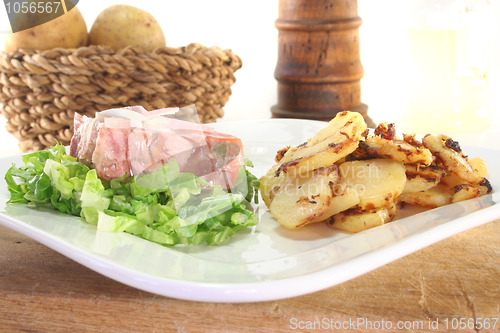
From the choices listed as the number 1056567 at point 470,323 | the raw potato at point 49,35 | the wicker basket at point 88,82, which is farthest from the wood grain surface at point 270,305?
the raw potato at point 49,35

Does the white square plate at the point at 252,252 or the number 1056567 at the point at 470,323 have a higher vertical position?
the white square plate at the point at 252,252

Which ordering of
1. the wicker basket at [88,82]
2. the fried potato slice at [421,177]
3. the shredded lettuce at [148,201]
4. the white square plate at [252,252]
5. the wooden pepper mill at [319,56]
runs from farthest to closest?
1. the wooden pepper mill at [319,56]
2. the wicker basket at [88,82]
3. the fried potato slice at [421,177]
4. the shredded lettuce at [148,201]
5. the white square plate at [252,252]

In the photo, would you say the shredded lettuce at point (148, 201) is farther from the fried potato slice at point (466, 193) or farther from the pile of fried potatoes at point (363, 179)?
the fried potato slice at point (466, 193)

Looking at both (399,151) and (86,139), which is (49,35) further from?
(399,151)

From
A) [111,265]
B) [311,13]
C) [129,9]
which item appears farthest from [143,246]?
[311,13]

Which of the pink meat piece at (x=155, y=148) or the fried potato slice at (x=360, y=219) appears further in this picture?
the pink meat piece at (x=155, y=148)

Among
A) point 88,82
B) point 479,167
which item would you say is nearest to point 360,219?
point 479,167

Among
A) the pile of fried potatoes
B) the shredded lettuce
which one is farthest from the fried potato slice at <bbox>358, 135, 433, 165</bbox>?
the shredded lettuce
